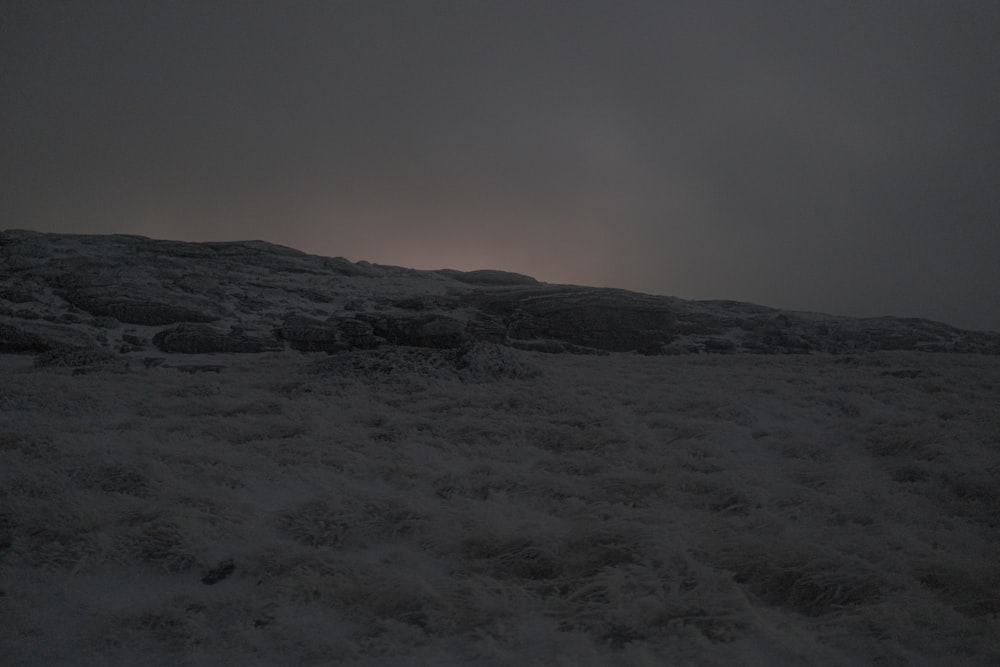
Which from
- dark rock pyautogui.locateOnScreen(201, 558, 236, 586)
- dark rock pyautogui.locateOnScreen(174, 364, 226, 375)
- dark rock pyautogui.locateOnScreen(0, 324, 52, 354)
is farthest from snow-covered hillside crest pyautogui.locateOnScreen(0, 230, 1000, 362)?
dark rock pyautogui.locateOnScreen(201, 558, 236, 586)

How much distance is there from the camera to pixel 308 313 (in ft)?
108

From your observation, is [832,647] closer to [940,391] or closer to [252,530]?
[252,530]

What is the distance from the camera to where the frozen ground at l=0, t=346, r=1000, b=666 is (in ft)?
12.0

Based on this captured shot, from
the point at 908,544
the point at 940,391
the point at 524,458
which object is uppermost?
the point at 940,391

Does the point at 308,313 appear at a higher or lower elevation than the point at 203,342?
higher

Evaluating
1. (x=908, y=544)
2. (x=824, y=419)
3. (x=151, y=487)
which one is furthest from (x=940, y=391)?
(x=151, y=487)

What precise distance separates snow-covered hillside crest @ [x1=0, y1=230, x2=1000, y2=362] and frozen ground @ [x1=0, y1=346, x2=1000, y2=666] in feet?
38.8

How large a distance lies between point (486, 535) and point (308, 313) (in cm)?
3033

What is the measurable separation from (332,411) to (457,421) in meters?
Answer: 2.79

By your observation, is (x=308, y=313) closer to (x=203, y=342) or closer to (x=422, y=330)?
(x=203, y=342)

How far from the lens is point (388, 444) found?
28.7ft

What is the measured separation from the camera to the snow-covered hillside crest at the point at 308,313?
22656 mm

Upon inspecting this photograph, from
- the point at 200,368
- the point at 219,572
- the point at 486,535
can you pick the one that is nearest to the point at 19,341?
the point at 200,368

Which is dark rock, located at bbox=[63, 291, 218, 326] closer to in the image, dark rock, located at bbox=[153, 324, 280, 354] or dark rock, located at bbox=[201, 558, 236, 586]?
dark rock, located at bbox=[153, 324, 280, 354]
